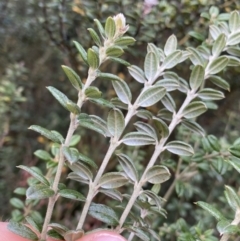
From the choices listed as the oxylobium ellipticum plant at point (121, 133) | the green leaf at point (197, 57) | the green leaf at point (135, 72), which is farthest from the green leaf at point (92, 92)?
the green leaf at point (197, 57)

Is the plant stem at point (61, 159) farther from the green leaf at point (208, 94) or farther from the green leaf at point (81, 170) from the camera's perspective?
the green leaf at point (208, 94)

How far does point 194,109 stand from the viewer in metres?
0.63

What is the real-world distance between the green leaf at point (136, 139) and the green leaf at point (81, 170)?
7 cm

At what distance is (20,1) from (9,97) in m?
0.32

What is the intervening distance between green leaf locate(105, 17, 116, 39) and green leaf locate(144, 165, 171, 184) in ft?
0.63

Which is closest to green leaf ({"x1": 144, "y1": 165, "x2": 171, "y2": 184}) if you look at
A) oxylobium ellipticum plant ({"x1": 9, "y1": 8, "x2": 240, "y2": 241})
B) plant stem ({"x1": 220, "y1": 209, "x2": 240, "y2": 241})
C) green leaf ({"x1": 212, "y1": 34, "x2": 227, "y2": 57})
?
oxylobium ellipticum plant ({"x1": 9, "y1": 8, "x2": 240, "y2": 241})

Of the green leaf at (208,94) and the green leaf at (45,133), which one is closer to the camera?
the green leaf at (45,133)

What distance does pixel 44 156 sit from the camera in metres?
0.79

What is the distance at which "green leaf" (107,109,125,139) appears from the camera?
1.85ft

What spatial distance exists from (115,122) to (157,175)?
96mm

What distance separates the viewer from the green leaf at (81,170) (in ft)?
1.86

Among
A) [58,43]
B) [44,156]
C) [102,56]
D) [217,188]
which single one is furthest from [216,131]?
[102,56]

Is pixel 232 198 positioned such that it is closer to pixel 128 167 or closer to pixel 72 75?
pixel 128 167

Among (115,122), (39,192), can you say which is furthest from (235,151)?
(39,192)
